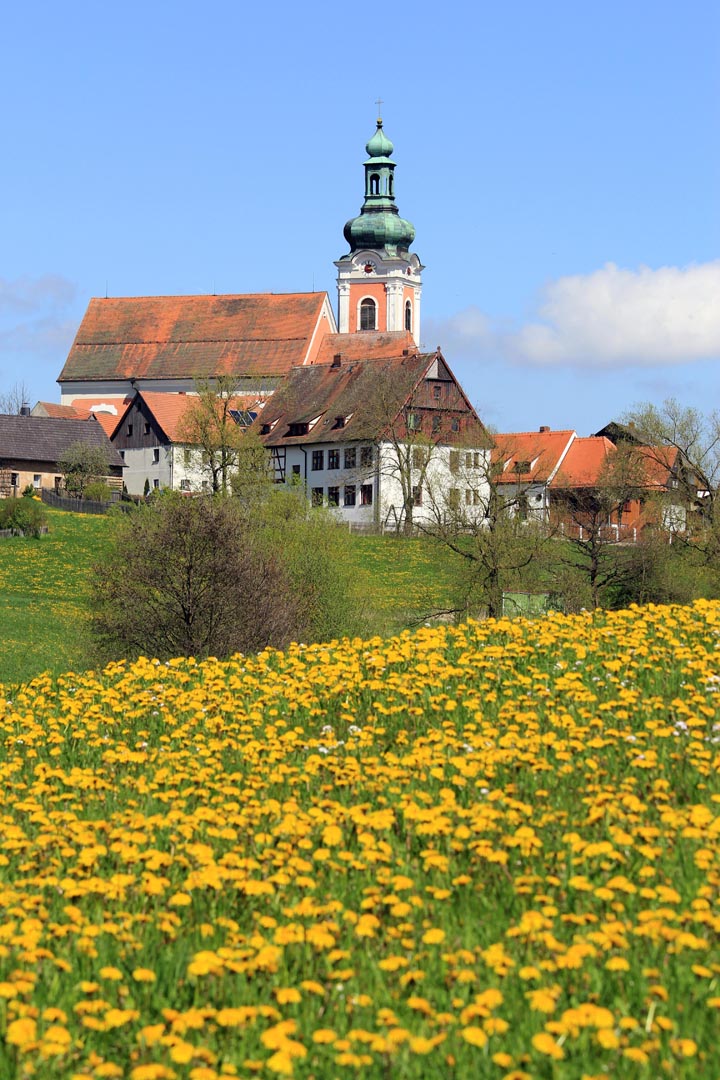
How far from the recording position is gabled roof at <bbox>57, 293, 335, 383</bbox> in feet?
351

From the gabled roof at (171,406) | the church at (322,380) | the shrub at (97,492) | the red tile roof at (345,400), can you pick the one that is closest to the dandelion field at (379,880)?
the church at (322,380)

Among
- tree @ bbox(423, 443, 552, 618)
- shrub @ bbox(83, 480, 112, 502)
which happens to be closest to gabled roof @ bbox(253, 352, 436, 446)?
shrub @ bbox(83, 480, 112, 502)

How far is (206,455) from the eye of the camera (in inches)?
3083

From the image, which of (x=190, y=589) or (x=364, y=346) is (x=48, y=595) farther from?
(x=364, y=346)

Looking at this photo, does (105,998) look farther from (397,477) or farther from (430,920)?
(397,477)

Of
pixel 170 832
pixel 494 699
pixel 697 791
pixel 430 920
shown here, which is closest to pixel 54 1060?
pixel 430 920

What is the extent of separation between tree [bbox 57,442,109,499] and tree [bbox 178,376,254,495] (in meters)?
5.76

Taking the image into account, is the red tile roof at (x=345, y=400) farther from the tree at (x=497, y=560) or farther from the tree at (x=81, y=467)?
the tree at (x=497, y=560)

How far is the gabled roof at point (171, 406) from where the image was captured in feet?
309

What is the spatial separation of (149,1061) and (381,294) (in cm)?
11689

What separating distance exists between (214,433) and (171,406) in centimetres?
1632

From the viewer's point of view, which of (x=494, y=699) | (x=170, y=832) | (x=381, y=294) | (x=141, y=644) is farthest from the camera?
(x=381, y=294)

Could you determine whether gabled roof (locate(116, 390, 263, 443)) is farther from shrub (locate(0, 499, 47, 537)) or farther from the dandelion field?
the dandelion field

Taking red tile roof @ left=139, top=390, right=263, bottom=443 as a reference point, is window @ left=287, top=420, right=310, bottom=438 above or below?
below
